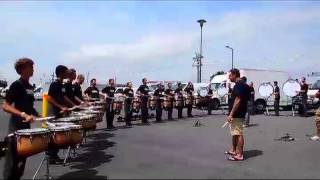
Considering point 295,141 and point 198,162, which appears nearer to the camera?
point 198,162

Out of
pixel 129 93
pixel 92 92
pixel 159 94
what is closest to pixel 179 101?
pixel 159 94

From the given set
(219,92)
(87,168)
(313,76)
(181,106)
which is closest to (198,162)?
(87,168)

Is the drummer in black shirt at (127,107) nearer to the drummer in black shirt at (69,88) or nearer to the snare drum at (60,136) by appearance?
the drummer in black shirt at (69,88)

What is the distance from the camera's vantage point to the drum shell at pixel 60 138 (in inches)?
338

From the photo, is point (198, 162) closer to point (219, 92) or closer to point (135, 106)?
point (135, 106)

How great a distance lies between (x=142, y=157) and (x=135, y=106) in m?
10.8

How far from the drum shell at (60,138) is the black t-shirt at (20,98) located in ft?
3.09

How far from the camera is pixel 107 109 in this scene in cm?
1836

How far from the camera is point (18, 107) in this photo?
756 cm

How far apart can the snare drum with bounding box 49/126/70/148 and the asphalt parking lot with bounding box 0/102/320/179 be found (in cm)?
65

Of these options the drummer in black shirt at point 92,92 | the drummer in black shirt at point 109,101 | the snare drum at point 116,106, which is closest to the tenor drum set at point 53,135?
the drummer in black shirt at point 92,92

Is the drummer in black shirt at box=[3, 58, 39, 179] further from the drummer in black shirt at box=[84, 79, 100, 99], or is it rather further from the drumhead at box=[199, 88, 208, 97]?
the drumhead at box=[199, 88, 208, 97]

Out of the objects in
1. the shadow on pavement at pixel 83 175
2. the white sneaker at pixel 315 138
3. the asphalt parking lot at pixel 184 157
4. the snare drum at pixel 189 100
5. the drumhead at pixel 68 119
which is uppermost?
the snare drum at pixel 189 100

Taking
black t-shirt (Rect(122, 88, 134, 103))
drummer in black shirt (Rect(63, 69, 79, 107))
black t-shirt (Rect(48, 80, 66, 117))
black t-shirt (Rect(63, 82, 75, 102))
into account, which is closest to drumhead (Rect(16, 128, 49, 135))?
black t-shirt (Rect(48, 80, 66, 117))
